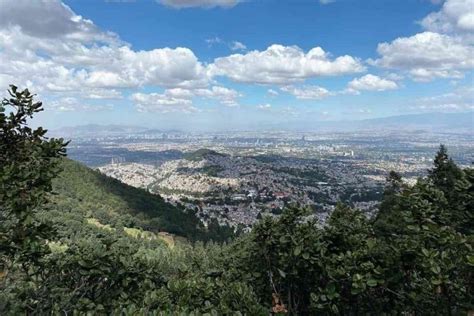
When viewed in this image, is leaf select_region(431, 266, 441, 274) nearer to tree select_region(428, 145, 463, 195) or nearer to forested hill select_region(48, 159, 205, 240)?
tree select_region(428, 145, 463, 195)

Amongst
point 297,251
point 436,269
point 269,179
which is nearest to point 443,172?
point 297,251

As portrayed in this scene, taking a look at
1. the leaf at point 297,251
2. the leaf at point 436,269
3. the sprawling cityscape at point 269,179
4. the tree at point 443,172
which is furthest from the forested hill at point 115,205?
the leaf at point 436,269

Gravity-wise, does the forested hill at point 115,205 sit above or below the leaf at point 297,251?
below

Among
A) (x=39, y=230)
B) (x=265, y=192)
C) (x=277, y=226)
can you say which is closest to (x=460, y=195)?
(x=277, y=226)

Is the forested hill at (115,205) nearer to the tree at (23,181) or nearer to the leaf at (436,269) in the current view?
the tree at (23,181)

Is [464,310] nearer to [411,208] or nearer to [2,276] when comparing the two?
[411,208]
